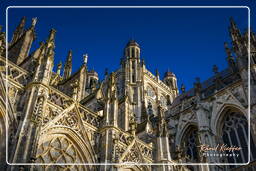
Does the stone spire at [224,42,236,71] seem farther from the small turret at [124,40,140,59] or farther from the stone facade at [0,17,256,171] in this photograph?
the small turret at [124,40,140,59]

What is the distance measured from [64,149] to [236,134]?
13.5 m

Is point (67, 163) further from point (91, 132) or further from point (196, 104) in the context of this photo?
point (196, 104)

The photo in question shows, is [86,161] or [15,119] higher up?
[15,119]

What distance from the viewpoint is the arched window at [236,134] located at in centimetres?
1880

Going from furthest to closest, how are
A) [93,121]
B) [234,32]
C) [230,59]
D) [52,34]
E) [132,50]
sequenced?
[132,50] < [230,59] < [234,32] < [93,121] < [52,34]

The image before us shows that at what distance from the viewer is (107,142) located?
11742 millimetres

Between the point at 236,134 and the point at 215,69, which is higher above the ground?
the point at 215,69

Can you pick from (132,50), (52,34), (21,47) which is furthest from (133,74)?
(52,34)

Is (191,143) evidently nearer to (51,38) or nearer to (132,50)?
(51,38)

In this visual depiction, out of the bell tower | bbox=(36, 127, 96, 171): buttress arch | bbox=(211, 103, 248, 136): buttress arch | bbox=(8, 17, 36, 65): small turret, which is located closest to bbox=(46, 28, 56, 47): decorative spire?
bbox=(8, 17, 36, 65): small turret

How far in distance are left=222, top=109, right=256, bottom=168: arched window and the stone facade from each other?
64mm

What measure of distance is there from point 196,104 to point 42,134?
15.7 m

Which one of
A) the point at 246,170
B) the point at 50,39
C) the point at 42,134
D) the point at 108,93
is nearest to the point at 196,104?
the point at 246,170

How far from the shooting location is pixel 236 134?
19.8m
